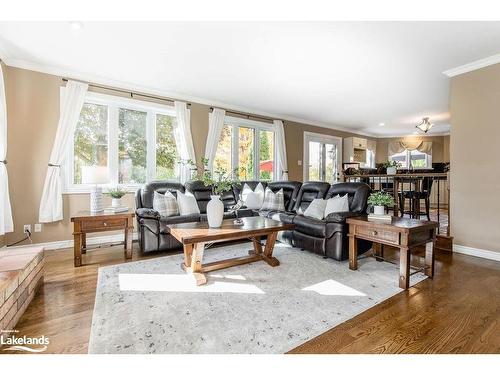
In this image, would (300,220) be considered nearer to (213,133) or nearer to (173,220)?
(173,220)

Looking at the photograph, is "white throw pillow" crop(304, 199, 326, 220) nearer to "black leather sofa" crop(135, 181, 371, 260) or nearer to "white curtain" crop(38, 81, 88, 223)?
"black leather sofa" crop(135, 181, 371, 260)

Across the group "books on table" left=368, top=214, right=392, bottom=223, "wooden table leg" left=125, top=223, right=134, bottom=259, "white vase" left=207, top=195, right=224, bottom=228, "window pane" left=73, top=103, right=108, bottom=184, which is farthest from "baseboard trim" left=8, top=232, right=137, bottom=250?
"books on table" left=368, top=214, right=392, bottom=223

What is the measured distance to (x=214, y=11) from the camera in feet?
7.54

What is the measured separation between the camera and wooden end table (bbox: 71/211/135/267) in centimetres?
294

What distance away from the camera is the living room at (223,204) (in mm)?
1759

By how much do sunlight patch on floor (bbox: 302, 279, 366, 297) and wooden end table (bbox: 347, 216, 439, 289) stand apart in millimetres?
472

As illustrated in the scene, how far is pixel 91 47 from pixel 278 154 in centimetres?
422

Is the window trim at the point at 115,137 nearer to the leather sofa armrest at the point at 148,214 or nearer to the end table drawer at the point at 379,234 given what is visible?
the leather sofa armrest at the point at 148,214

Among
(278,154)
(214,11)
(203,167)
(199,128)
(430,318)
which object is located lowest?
(430,318)

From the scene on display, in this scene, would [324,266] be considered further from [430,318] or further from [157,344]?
[157,344]

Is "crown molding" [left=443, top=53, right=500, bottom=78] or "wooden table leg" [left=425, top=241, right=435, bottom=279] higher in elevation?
"crown molding" [left=443, top=53, right=500, bottom=78]

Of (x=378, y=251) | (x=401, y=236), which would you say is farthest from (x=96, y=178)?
(x=378, y=251)
